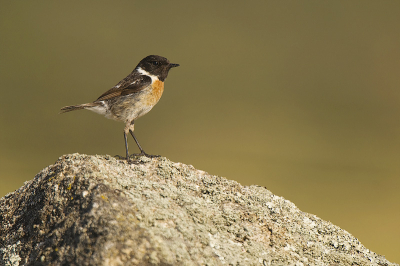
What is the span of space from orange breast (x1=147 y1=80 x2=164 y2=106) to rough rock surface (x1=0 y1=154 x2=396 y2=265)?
162cm

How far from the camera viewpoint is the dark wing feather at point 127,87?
17.1 ft

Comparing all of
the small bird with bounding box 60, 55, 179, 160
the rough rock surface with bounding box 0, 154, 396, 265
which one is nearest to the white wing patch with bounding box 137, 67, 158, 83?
the small bird with bounding box 60, 55, 179, 160

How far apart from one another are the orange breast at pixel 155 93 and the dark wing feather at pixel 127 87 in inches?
4.7

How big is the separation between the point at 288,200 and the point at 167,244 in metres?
1.89

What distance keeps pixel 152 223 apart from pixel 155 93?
2906mm

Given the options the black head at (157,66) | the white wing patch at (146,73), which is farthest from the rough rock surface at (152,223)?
the black head at (157,66)

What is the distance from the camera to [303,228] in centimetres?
361

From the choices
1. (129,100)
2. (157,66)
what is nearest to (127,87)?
(129,100)

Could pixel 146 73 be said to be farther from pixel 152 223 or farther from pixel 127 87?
pixel 152 223

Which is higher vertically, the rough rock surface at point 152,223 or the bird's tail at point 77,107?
the bird's tail at point 77,107

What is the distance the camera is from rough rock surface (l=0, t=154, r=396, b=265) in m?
2.62

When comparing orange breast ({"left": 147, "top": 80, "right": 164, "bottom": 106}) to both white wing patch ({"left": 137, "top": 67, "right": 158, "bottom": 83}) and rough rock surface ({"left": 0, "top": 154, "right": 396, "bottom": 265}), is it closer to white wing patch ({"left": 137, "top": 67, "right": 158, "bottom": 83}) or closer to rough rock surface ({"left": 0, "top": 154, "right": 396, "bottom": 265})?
white wing patch ({"left": 137, "top": 67, "right": 158, "bottom": 83})

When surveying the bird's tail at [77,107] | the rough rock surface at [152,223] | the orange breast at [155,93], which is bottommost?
the rough rock surface at [152,223]

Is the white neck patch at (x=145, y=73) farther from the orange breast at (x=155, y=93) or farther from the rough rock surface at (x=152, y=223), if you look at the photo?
the rough rock surface at (x=152, y=223)
